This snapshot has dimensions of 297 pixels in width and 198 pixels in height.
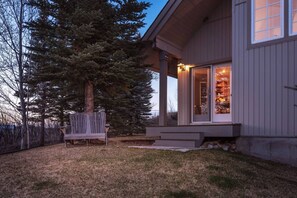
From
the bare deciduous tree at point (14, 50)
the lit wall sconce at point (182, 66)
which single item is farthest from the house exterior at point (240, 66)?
the bare deciduous tree at point (14, 50)

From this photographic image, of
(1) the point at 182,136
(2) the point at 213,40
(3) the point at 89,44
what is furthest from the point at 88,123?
(2) the point at 213,40

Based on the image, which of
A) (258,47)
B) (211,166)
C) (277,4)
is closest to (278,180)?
(211,166)

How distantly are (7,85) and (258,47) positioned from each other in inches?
365

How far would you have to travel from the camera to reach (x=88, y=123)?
845 centimetres

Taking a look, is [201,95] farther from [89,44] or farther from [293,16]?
[293,16]

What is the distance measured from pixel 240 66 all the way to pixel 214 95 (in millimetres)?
2463

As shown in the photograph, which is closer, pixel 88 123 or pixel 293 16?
pixel 293 16

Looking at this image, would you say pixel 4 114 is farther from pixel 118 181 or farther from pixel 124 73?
pixel 118 181

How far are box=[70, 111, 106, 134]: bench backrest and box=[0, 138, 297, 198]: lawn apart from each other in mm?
1998

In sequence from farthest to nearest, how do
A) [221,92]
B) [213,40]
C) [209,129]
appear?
[221,92] < [213,40] < [209,129]

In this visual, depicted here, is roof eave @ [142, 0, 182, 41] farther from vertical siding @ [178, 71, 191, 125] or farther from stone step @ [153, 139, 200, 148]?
stone step @ [153, 139, 200, 148]

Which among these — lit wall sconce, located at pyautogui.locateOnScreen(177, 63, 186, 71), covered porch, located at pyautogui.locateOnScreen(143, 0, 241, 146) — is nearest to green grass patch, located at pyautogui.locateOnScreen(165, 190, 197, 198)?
covered porch, located at pyautogui.locateOnScreen(143, 0, 241, 146)

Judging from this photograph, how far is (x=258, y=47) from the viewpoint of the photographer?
6.78 meters

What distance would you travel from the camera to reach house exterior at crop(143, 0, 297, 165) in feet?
20.7
